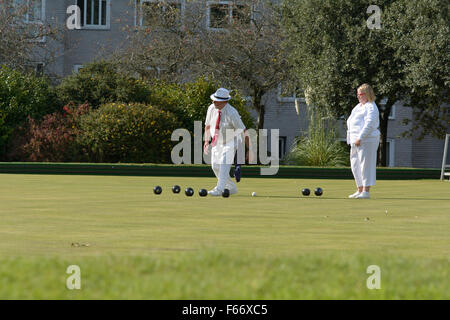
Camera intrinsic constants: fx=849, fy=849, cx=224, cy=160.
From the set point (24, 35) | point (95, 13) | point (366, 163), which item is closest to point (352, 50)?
point (366, 163)

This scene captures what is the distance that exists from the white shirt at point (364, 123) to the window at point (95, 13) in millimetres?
24767

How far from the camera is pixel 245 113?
29.2 meters

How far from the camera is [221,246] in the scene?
7.49 meters

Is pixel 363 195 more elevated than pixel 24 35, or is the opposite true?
pixel 24 35

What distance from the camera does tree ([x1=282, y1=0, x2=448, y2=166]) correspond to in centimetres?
2612

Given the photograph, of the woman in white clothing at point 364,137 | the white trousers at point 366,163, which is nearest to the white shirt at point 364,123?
the woman in white clothing at point 364,137

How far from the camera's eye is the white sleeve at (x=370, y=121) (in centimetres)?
1456

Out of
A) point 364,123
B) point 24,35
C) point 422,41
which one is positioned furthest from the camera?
point 24,35

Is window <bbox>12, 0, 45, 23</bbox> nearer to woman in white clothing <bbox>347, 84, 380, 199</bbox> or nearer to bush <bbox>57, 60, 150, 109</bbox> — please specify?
bush <bbox>57, 60, 150, 109</bbox>

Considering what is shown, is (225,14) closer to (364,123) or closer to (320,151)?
(320,151)

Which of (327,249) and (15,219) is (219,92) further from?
(327,249)

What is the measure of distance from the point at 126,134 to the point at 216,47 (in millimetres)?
8499

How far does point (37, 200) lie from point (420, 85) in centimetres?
1536

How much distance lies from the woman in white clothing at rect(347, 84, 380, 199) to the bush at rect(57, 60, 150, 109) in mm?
15025
